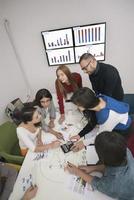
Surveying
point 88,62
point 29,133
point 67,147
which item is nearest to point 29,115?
point 29,133

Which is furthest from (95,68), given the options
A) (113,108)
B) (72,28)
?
(72,28)

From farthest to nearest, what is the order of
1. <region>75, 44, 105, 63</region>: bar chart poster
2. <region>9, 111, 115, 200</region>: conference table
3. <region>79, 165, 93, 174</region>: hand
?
<region>75, 44, 105, 63</region>: bar chart poster → <region>79, 165, 93, 174</region>: hand → <region>9, 111, 115, 200</region>: conference table

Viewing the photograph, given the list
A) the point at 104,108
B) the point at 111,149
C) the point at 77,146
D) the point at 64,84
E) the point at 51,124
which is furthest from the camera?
the point at 64,84

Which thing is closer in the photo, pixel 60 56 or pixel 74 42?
pixel 74 42

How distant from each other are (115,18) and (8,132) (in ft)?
6.66

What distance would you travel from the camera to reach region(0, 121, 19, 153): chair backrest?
5.75 feet

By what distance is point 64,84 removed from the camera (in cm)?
196

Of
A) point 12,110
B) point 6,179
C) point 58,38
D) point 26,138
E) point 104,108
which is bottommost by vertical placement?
point 12,110

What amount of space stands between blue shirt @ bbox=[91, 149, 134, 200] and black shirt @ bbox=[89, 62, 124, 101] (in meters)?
0.88

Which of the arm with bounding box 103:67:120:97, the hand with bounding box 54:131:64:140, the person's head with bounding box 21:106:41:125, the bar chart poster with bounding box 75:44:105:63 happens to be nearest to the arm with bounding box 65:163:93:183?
the hand with bounding box 54:131:64:140

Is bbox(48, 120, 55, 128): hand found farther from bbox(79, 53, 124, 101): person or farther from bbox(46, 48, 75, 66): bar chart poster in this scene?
bbox(46, 48, 75, 66): bar chart poster

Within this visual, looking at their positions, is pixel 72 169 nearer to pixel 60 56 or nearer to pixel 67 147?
pixel 67 147

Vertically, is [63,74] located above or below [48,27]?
below

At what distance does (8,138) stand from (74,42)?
1.61 metres
